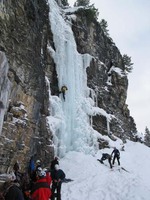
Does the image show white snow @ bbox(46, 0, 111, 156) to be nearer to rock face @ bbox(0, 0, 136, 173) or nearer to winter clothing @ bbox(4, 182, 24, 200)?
rock face @ bbox(0, 0, 136, 173)

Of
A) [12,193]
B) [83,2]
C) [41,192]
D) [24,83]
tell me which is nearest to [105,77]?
[83,2]

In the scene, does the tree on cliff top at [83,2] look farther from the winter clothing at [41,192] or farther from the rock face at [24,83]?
the winter clothing at [41,192]

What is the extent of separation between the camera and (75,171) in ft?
52.9

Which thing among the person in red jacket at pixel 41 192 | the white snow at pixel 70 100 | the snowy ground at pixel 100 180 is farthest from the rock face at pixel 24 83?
the person in red jacket at pixel 41 192

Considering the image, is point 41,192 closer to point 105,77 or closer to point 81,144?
point 81,144

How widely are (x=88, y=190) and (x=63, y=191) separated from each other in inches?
50.2

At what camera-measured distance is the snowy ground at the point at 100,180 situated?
11.9 m

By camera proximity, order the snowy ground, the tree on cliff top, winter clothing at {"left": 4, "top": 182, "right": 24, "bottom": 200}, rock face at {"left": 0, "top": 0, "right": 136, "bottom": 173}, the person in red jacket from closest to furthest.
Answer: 1. winter clothing at {"left": 4, "top": 182, "right": 24, "bottom": 200}
2. the person in red jacket
3. rock face at {"left": 0, "top": 0, "right": 136, "bottom": 173}
4. the snowy ground
5. the tree on cliff top

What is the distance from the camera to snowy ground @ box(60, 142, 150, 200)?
1195 centimetres

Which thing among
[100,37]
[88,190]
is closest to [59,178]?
[88,190]

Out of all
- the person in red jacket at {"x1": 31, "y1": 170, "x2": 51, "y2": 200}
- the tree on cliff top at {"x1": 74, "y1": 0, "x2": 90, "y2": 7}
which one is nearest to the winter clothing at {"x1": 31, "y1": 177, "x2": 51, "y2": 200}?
the person in red jacket at {"x1": 31, "y1": 170, "x2": 51, "y2": 200}

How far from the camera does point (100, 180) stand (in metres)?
14.5

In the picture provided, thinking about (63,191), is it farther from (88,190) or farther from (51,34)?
(51,34)

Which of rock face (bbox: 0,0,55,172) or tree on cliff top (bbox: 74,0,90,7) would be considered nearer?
rock face (bbox: 0,0,55,172)
